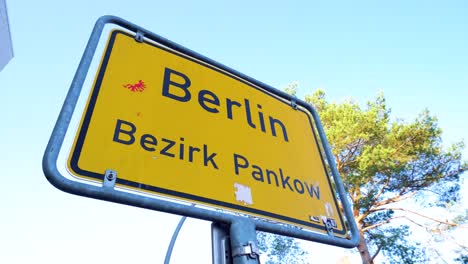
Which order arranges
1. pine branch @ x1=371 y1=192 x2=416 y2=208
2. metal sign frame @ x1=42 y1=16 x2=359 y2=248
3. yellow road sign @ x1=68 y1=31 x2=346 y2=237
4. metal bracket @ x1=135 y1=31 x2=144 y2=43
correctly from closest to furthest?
1. metal sign frame @ x1=42 y1=16 x2=359 y2=248
2. yellow road sign @ x1=68 y1=31 x2=346 y2=237
3. metal bracket @ x1=135 y1=31 x2=144 y2=43
4. pine branch @ x1=371 y1=192 x2=416 y2=208

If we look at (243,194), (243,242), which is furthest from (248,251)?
(243,194)

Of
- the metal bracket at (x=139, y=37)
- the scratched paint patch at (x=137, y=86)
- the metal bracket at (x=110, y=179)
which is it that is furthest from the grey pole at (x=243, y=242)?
the metal bracket at (x=139, y=37)

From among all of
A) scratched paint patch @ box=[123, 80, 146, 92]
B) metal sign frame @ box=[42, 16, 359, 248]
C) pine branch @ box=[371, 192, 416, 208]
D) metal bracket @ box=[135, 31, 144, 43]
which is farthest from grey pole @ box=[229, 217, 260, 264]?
pine branch @ box=[371, 192, 416, 208]

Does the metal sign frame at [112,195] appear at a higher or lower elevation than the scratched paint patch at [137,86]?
lower

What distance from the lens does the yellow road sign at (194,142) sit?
728mm

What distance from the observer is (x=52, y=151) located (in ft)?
2.10

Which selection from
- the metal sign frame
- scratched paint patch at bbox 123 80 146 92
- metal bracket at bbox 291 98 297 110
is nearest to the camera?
the metal sign frame

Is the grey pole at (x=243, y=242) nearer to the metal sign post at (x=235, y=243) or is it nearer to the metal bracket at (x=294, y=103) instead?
the metal sign post at (x=235, y=243)

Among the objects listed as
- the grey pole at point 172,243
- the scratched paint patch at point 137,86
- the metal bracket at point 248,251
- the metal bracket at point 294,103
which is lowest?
the metal bracket at point 248,251

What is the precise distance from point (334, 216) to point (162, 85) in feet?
2.50

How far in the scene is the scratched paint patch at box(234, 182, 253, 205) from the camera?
821 mm

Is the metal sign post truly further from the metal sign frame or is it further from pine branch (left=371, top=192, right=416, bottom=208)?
pine branch (left=371, top=192, right=416, bottom=208)

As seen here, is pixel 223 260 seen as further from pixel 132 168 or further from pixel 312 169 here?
pixel 312 169

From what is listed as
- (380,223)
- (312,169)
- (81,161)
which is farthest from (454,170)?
(81,161)
